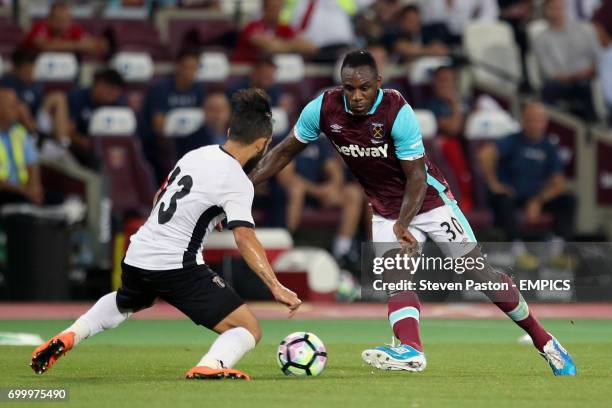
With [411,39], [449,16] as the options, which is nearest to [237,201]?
[411,39]

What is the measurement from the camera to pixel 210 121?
1777 centimetres

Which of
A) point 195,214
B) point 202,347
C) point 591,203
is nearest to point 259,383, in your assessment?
point 195,214

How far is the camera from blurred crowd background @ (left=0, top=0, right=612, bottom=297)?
17.6 m

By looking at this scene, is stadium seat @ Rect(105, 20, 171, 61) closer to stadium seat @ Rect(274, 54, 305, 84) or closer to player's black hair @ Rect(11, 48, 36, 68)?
stadium seat @ Rect(274, 54, 305, 84)

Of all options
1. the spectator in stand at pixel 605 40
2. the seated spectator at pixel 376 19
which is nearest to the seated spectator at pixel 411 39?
the seated spectator at pixel 376 19

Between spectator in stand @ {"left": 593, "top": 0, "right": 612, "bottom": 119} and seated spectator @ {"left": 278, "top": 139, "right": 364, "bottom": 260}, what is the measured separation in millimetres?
4558

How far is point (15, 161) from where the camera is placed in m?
17.1

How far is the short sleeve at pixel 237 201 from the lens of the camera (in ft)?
29.4

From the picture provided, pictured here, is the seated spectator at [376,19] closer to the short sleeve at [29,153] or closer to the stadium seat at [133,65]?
the stadium seat at [133,65]

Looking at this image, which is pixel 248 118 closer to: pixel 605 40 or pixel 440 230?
pixel 440 230

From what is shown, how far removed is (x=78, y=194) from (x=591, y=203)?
691 cm

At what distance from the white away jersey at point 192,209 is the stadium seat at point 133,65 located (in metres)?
9.74

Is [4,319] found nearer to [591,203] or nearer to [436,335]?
[436,335]

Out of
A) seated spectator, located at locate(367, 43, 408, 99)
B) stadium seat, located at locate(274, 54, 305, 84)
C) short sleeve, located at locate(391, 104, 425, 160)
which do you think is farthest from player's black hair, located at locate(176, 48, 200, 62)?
short sleeve, located at locate(391, 104, 425, 160)
